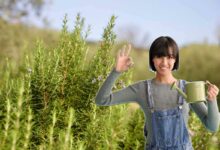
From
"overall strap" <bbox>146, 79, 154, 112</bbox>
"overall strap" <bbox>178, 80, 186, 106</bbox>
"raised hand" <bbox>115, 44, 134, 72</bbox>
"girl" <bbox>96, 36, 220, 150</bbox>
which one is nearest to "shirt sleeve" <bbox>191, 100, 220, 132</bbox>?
"girl" <bbox>96, 36, 220, 150</bbox>

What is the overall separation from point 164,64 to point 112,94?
357 mm

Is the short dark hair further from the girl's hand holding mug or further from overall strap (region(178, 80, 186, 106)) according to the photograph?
the girl's hand holding mug

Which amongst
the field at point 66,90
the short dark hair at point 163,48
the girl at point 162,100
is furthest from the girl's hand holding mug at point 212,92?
the field at point 66,90

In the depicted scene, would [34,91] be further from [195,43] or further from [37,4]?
[195,43]

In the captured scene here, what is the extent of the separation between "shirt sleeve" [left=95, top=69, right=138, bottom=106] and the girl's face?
19 cm

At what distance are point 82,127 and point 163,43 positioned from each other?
39.9 inches

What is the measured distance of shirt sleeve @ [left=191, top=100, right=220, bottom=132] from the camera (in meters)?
2.50

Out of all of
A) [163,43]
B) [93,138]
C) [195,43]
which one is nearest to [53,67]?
[93,138]

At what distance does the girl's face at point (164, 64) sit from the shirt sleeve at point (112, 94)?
0.19m

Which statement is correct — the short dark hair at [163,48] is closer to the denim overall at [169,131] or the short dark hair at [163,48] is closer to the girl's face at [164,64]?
the girl's face at [164,64]

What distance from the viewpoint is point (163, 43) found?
8.69 ft

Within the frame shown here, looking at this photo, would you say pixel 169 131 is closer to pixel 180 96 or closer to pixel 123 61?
pixel 180 96

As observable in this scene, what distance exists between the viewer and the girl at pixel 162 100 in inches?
98.3

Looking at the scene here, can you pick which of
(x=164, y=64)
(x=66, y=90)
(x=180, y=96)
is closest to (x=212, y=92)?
(x=180, y=96)
